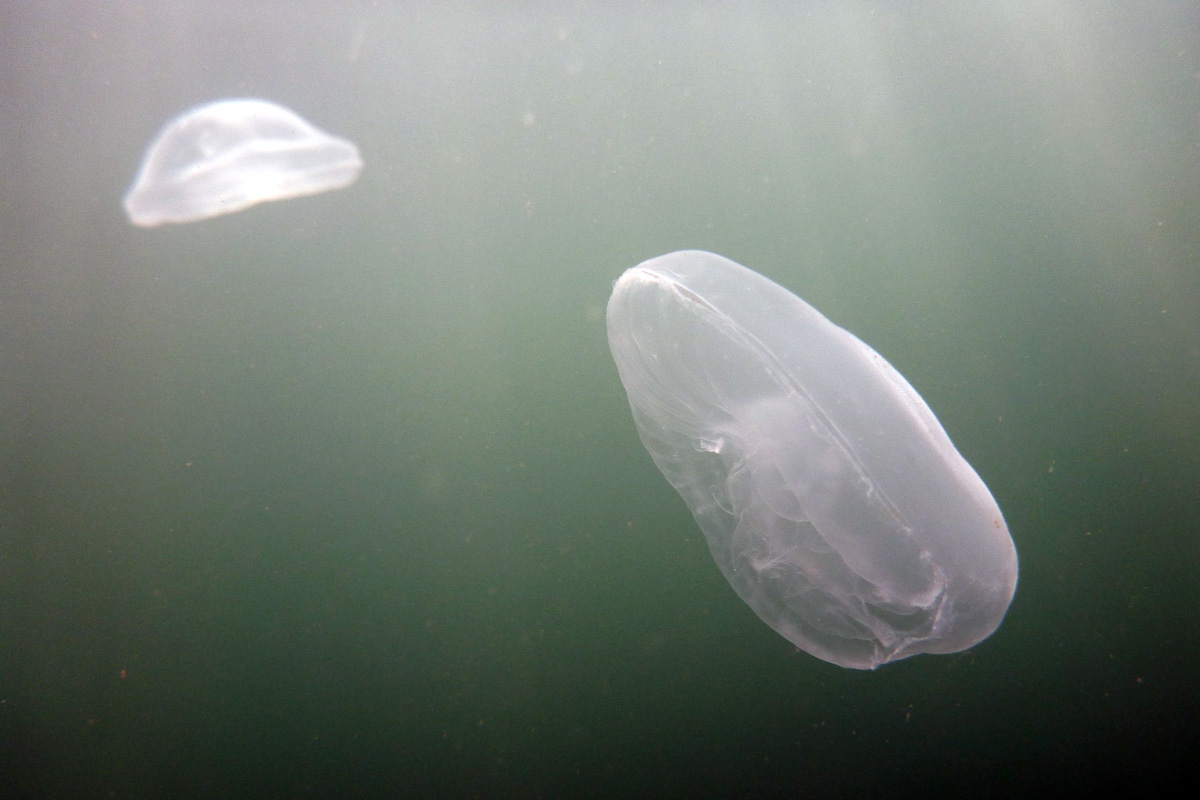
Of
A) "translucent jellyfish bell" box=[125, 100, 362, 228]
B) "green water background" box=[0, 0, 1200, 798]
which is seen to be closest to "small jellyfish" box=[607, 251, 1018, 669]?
"green water background" box=[0, 0, 1200, 798]

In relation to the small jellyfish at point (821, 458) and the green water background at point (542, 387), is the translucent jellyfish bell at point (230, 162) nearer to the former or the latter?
the green water background at point (542, 387)

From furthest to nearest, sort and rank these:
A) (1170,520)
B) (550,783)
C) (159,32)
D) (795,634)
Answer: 1. (1170,520)
2. (550,783)
3. (159,32)
4. (795,634)

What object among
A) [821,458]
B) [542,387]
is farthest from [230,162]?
[821,458]

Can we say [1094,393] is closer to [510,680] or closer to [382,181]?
[510,680]

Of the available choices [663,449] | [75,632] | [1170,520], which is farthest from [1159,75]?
[75,632]

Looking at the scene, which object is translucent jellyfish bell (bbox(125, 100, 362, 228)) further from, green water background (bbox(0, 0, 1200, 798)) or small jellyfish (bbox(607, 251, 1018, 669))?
small jellyfish (bbox(607, 251, 1018, 669))

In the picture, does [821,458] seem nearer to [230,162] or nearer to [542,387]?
[542,387]
